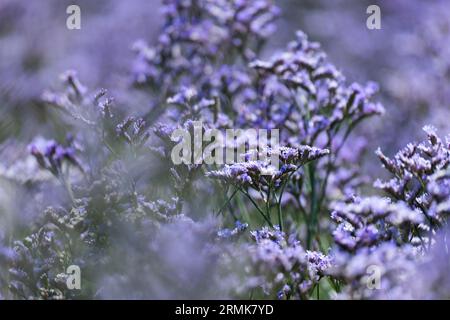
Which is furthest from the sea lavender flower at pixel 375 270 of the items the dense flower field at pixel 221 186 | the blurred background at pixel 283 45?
the blurred background at pixel 283 45

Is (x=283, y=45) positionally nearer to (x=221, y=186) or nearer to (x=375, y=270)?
(x=221, y=186)

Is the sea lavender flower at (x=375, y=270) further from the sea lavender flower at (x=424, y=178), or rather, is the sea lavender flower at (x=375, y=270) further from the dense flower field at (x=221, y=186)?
the sea lavender flower at (x=424, y=178)

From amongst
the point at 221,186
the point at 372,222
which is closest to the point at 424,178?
the point at 372,222

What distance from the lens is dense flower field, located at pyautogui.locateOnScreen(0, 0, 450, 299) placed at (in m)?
1.72

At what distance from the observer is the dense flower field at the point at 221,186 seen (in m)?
1.72

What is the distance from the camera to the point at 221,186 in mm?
2250

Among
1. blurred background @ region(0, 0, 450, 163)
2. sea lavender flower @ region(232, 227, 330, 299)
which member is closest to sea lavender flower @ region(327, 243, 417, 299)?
sea lavender flower @ region(232, 227, 330, 299)

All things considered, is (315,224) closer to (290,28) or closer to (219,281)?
(219,281)

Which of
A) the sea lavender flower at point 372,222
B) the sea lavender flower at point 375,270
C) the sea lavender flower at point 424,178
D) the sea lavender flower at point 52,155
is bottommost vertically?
the sea lavender flower at point 375,270

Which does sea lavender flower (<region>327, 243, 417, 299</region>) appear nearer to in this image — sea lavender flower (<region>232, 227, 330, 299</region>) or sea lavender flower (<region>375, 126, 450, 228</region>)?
sea lavender flower (<region>232, 227, 330, 299</region>)
